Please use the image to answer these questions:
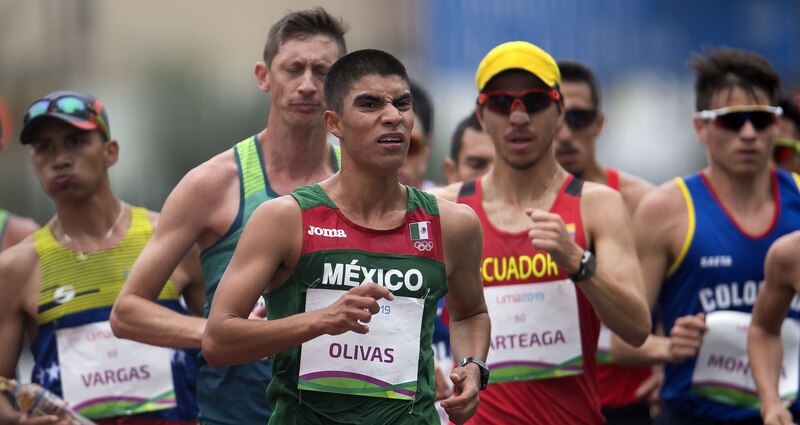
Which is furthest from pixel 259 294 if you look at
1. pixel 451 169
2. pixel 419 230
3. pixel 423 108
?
pixel 423 108

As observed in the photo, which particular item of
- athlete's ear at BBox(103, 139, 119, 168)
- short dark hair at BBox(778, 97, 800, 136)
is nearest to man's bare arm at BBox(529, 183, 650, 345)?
athlete's ear at BBox(103, 139, 119, 168)

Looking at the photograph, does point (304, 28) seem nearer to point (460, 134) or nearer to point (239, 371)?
point (239, 371)

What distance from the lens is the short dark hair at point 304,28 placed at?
21.5 ft

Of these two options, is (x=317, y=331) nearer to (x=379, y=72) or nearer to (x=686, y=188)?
(x=379, y=72)

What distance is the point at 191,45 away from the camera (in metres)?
18.7

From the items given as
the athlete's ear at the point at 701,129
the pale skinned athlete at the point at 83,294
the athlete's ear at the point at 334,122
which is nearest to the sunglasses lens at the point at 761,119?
the athlete's ear at the point at 701,129

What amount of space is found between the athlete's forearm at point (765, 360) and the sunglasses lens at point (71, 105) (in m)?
3.39

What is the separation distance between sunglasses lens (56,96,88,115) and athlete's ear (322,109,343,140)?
2.56m

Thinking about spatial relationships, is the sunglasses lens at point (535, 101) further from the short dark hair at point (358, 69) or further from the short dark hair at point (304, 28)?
the short dark hair at point (358, 69)

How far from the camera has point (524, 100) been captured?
689cm

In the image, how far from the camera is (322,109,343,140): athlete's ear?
5.32 m

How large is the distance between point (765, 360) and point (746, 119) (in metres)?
1.54

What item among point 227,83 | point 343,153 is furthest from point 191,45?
point 343,153

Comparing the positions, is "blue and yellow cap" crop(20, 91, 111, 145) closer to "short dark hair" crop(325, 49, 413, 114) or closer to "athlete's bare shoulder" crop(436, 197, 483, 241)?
"short dark hair" crop(325, 49, 413, 114)
